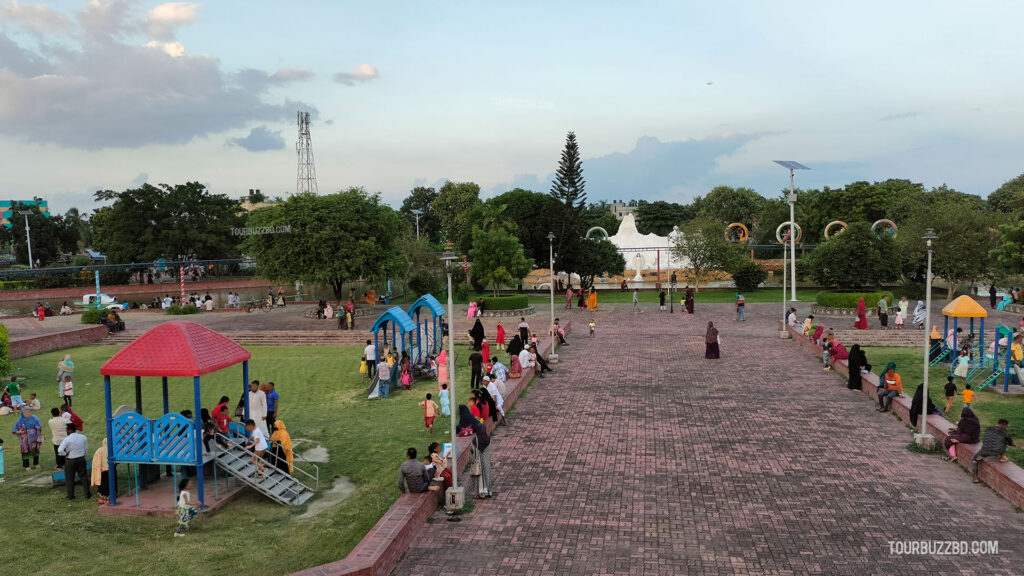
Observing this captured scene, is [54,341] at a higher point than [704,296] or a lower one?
lower

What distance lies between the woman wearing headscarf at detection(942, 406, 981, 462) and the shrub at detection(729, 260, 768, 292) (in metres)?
33.0

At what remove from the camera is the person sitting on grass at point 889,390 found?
1475cm

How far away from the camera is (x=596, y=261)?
1797 inches

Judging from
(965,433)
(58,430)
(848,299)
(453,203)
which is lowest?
(965,433)

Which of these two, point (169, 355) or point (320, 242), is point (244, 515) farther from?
point (320, 242)

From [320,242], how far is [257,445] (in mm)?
23524

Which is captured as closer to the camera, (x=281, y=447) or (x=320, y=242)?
(x=281, y=447)

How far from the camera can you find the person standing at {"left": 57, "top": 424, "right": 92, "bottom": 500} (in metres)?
10.6

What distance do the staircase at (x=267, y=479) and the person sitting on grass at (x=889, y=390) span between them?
1178 cm

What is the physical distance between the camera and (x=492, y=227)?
134 feet

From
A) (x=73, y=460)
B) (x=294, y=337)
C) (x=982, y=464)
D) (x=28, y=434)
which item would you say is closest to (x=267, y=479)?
(x=73, y=460)

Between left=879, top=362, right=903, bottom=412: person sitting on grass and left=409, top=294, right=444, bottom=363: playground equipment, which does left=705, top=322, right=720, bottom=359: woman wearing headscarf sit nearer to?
left=879, top=362, right=903, bottom=412: person sitting on grass

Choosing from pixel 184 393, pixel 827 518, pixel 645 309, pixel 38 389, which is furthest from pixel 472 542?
pixel 645 309

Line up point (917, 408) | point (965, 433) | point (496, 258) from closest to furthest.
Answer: point (965, 433), point (917, 408), point (496, 258)
